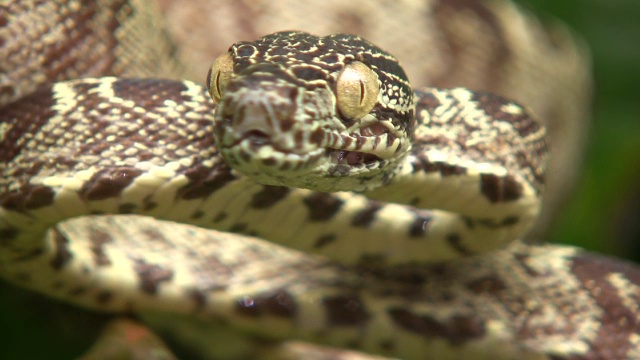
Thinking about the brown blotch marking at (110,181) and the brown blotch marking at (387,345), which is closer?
the brown blotch marking at (110,181)

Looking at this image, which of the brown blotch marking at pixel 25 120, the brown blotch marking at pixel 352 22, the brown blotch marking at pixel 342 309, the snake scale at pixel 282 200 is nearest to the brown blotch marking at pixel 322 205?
the snake scale at pixel 282 200

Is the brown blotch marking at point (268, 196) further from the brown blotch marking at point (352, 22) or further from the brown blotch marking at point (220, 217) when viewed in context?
the brown blotch marking at point (352, 22)

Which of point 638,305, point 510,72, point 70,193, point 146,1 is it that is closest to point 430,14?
point 510,72

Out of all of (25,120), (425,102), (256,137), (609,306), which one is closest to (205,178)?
(256,137)

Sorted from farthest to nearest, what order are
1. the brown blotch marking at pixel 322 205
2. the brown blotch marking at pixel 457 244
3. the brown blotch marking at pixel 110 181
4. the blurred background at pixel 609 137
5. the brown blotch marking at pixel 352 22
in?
1. the blurred background at pixel 609 137
2. the brown blotch marking at pixel 352 22
3. the brown blotch marking at pixel 457 244
4. the brown blotch marking at pixel 322 205
5. the brown blotch marking at pixel 110 181

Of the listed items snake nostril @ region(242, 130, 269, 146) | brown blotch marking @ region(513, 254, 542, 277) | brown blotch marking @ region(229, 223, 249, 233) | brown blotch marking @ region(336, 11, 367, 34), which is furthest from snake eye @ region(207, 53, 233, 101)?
brown blotch marking @ region(336, 11, 367, 34)

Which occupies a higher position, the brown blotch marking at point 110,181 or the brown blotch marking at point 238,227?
the brown blotch marking at point 110,181

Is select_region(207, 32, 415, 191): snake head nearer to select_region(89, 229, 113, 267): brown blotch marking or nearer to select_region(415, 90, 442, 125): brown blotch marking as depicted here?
select_region(415, 90, 442, 125): brown blotch marking
